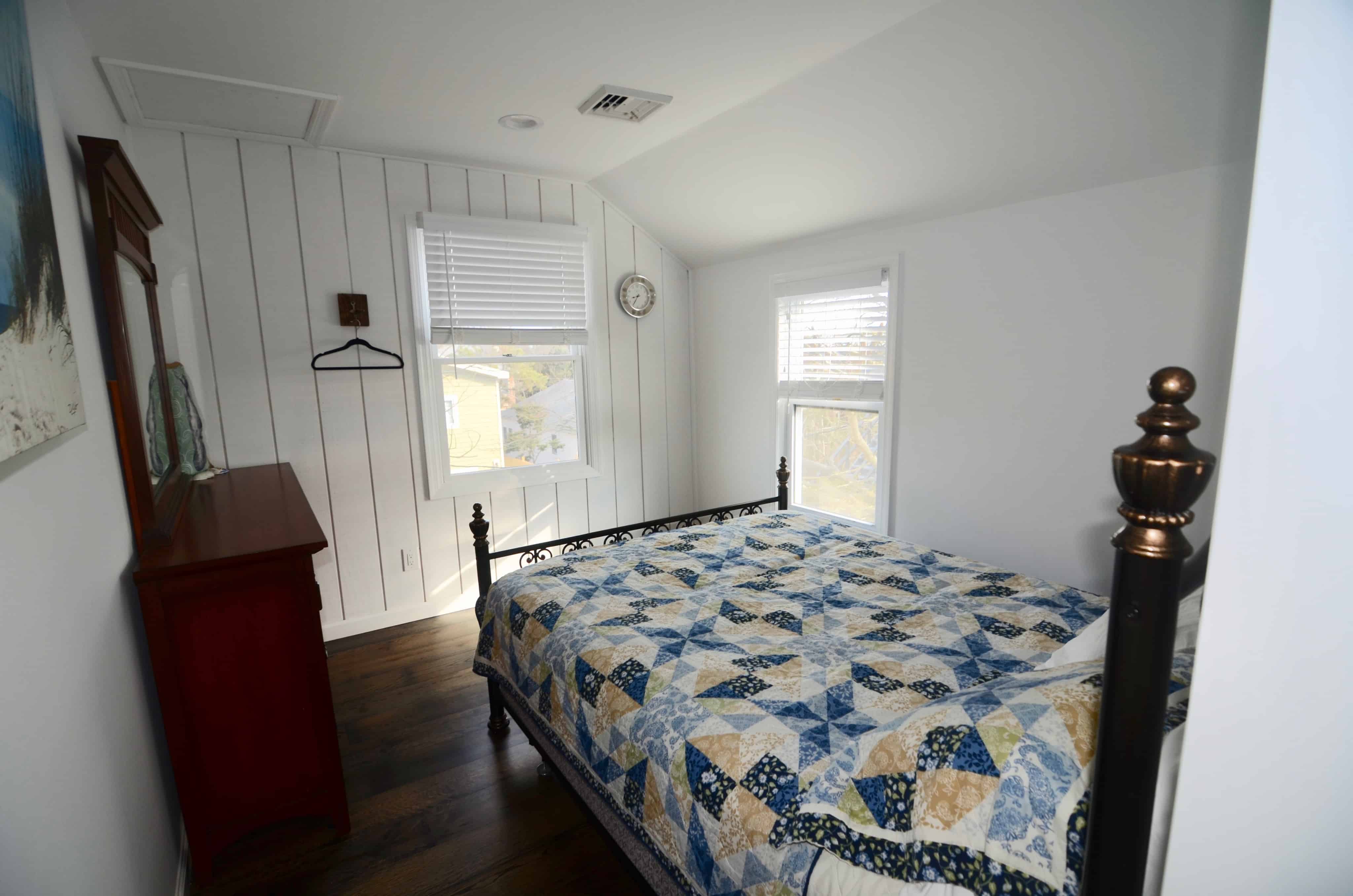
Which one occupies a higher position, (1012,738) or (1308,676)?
(1308,676)

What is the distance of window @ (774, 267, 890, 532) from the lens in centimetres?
329

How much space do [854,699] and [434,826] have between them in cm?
150

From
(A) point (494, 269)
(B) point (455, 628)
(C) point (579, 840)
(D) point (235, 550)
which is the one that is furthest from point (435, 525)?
(C) point (579, 840)

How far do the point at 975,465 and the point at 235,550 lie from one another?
285 cm

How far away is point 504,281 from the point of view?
12.1 feet

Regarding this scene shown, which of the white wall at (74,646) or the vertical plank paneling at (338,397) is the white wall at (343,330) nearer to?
the vertical plank paneling at (338,397)

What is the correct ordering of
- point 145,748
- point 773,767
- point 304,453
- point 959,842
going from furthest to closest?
Answer: 1. point 304,453
2. point 145,748
3. point 773,767
4. point 959,842

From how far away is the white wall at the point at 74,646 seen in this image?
86 centimetres

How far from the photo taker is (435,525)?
11.9 ft

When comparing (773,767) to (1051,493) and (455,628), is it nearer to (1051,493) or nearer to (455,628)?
(1051,493)

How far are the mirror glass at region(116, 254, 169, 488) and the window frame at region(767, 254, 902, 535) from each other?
297 centimetres

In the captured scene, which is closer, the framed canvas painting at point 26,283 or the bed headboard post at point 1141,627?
the bed headboard post at point 1141,627

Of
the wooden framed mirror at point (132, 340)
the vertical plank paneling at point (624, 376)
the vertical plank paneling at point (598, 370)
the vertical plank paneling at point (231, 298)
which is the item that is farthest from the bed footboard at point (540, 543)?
the vertical plank paneling at point (231, 298)

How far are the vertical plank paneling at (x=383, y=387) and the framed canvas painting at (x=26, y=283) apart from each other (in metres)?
2.16
